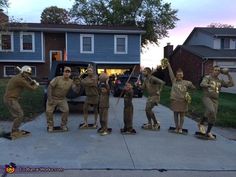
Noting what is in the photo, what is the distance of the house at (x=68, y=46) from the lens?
1345 inches

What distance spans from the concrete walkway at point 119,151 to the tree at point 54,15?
58.4 metres

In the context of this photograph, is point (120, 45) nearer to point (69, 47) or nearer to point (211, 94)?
point (69, 47)

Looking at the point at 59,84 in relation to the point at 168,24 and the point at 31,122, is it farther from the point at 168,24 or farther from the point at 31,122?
the point at 168,24

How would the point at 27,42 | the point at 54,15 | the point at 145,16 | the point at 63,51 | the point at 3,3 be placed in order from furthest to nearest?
the point at 54,15, the point at 145,16, the point at 63,51, the point at 27,42, the point at 3,3

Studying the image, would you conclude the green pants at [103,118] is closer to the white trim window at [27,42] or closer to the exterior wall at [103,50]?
the exterior wall at [103,50]

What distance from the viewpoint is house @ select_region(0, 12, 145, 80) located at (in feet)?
112

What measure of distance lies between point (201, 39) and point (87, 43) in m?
14.5

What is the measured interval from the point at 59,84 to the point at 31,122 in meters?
2.11

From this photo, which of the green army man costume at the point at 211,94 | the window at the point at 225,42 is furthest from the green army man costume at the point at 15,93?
the window at the point at 225,42

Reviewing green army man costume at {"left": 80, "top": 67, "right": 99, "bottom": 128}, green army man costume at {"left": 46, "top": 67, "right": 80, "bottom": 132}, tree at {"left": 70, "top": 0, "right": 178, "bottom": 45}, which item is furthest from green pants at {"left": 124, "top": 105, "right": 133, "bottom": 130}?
tree at {"left": 70, "top": 0, "right": 178, "bottom": 45}

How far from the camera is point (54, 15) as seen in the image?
68500 mm

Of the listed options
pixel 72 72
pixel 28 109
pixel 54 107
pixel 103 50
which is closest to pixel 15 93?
pixel 54 107

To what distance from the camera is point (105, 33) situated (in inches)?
1384

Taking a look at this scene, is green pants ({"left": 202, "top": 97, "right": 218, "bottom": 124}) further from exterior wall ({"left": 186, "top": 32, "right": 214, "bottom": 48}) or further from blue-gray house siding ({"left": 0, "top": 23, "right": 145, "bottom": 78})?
exterior wall ({"left": 186, "top": 32, "right": 214, "bottom": 48})
